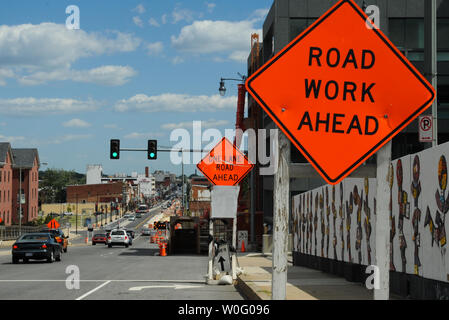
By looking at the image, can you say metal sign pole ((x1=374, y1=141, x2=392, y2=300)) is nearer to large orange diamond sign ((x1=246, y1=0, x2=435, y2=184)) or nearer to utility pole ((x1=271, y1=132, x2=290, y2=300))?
large orange diamond sign ((x1=246, y1=0, x2=435, y2=184))

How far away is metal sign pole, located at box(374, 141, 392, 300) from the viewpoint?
5801 mm

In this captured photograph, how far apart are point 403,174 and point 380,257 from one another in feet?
25.4

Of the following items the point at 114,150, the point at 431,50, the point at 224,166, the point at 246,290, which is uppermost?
the point at 431,50

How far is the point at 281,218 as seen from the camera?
6.56m

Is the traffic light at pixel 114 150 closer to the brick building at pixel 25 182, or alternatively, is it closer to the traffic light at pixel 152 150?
the traffic light at pixel 152 150

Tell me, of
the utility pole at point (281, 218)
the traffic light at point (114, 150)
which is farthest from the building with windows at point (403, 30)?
the utility pole at point (281, 218)

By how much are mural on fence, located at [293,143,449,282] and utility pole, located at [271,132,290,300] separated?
147 centimetres

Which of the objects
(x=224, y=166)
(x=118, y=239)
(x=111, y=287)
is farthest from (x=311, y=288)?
(x=118, y=239)

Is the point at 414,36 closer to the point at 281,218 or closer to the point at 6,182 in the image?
the point at 281,218

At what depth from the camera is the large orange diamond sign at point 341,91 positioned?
19.4 feet

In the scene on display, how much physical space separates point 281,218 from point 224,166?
49.4 ft

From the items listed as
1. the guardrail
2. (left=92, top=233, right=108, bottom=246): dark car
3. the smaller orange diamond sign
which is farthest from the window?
the guardrail
